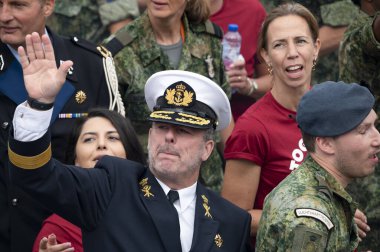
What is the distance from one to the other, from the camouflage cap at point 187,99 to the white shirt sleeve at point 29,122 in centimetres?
75

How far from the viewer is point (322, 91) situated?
17.0 ft

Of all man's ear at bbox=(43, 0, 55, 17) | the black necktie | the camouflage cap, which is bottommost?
the black necktie

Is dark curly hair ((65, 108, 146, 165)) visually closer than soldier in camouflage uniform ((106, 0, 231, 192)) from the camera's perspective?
Yes

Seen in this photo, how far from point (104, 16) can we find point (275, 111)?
9.00ft

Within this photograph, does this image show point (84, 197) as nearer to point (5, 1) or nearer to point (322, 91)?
point (322, 91)

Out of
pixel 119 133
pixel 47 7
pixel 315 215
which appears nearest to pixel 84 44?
pixel 47 7

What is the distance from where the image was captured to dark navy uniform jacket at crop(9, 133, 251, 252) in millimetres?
4730

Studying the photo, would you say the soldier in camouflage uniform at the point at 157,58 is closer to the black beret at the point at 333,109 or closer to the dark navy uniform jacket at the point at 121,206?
the dark navy uniform jacket at the point at 121,206

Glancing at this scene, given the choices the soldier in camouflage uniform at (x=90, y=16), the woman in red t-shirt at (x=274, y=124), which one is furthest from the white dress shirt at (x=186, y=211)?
the soldier in camouflage uniform at (x=90, y=16)

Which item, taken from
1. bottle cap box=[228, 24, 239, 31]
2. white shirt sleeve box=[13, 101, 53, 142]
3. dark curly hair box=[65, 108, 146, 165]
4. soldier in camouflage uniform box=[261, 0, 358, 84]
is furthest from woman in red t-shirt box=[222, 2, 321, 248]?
white shirt sleeve box=[13, 101, 53, 142]

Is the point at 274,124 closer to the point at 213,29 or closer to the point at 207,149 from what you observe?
the point at 207,149

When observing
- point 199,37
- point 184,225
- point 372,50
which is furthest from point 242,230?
point 199,37

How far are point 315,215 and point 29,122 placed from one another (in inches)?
50.2

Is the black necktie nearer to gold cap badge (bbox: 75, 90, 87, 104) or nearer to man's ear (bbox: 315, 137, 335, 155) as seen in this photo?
man's ear (bbox: 315, 137, 335, 155)
